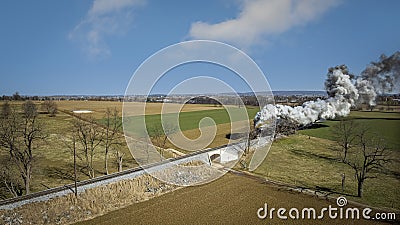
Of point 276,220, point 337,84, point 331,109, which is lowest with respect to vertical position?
point 276,220

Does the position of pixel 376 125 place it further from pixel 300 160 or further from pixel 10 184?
pixel 10 184

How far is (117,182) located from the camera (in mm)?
23188

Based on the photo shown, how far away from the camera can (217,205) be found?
67.5ft

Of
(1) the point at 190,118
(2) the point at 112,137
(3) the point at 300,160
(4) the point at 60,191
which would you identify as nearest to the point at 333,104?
(3) the point at 300,160

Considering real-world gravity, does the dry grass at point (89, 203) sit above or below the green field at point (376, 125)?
below

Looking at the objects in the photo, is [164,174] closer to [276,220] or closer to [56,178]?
[56,178]

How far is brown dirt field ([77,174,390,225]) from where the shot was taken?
18.3 meters

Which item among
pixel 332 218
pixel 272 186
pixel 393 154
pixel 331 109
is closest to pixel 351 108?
pixel 331 109

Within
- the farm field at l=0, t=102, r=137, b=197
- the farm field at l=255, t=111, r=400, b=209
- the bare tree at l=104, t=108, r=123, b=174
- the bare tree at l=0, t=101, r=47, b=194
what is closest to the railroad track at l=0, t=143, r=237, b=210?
the bare tree at l=0, t=101, r=47, b=194

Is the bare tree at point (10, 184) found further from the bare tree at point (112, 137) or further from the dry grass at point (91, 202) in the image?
the bare tree at point (112, 137)

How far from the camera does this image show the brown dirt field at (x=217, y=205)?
18312mm

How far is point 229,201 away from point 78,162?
20.4 meters

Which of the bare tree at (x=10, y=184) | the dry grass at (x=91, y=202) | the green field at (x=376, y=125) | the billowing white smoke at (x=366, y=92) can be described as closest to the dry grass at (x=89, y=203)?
the dry grass at (x=91, y=202)

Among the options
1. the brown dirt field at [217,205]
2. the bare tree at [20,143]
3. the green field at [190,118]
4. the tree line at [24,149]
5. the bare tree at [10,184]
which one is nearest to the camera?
the brown dirt field at [217,205]
